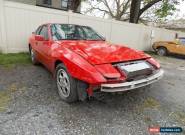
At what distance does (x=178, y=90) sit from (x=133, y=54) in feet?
5.92

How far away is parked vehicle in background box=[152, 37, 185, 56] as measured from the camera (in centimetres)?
1138

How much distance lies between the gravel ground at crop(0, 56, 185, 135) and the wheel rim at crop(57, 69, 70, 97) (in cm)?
18

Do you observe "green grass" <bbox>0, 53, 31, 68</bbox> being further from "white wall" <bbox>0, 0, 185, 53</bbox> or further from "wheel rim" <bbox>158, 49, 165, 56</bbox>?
"wheel rim" <bbox>158, 49, 165, 56</bbox>

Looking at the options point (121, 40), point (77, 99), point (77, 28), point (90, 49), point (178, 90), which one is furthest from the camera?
point (121, 40)

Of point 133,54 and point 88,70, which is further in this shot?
point 133,54

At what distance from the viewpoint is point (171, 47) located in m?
11.6

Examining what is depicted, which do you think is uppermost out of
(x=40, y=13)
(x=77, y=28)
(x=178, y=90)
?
(x=40, y=13)

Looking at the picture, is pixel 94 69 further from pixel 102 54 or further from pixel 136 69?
pixel 136 69

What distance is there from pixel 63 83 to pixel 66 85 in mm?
117

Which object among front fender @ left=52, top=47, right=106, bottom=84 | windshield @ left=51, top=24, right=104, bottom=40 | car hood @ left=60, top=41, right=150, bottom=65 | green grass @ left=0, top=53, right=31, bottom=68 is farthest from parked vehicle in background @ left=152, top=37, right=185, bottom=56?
front fender @ left=52, top=47, right=106, bottom=84

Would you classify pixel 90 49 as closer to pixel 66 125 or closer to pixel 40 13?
pixel 66 125

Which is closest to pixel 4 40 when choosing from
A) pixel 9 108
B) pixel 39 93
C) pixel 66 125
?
pixel 39 93

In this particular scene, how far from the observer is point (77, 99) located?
3389 mm

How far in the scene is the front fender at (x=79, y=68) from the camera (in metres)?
2.88
